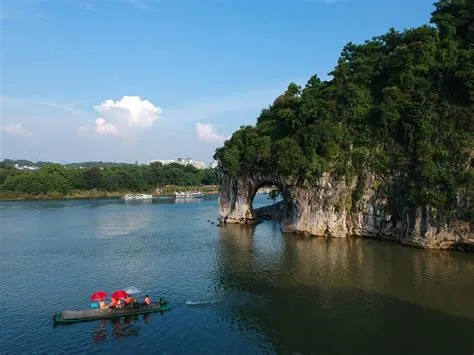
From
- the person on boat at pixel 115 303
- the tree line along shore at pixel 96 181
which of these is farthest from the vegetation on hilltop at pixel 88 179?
the person on boat at pixel 115 303

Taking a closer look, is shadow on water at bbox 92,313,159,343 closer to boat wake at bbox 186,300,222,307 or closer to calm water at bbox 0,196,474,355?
calm water at bbox 0,196,474,355

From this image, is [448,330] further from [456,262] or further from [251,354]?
[456,262]

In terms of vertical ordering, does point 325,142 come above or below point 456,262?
above

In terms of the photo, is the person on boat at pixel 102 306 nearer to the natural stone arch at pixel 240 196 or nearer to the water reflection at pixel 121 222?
the water reflection at pixel 121 222

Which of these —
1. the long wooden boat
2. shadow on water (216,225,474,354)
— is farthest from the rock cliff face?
the long wooden boat

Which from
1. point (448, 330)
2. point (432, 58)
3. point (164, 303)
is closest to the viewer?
point (448, 330)

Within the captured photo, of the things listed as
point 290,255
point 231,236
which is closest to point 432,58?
point 290,255
